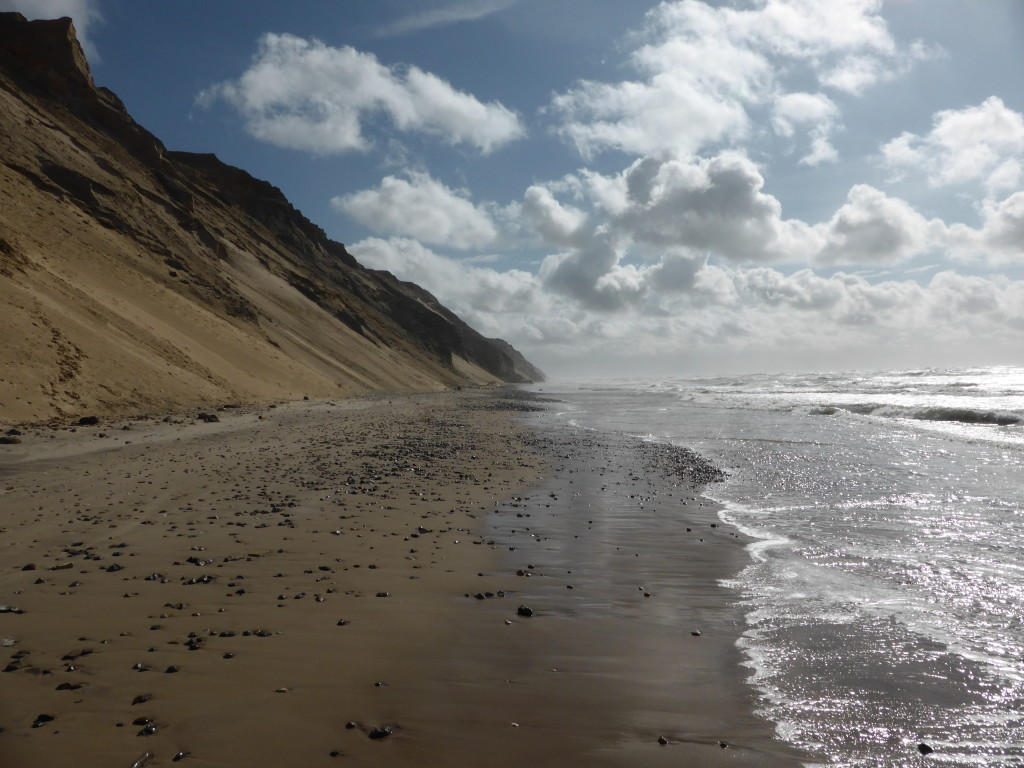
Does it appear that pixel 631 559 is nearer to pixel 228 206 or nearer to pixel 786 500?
pixel 786 500

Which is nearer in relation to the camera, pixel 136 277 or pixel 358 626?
pixel 358 626

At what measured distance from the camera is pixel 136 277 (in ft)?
121

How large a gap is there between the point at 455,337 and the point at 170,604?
371 feet

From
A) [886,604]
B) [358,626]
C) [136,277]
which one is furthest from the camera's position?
[136,277]

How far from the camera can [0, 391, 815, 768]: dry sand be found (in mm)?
3471

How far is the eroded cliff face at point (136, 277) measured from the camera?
2189cm

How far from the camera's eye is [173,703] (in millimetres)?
3691

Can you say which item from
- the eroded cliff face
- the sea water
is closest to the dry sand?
the sea water

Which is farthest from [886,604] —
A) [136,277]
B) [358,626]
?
[136,277]

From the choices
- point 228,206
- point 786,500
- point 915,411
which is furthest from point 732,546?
point 228,206

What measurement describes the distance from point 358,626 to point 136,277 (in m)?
39.2

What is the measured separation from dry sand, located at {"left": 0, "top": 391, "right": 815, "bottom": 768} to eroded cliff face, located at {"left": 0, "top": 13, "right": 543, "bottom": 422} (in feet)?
41.4

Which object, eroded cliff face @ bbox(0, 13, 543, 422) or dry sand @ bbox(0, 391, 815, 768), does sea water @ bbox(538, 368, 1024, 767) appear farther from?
eroded cliff face @ bbox(0, 13, 543, 422)

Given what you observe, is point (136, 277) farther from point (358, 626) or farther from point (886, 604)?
point (886, 604)
